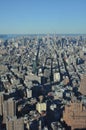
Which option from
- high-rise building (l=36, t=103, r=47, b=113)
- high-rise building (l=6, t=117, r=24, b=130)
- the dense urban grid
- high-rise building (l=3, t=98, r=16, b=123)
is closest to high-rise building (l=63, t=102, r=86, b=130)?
the dense urban grid

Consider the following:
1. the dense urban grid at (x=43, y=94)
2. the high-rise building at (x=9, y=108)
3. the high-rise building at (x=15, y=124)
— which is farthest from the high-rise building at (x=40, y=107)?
the high-rise building at (x=15, y=124)

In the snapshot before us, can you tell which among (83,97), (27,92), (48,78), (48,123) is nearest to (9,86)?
(27,92)

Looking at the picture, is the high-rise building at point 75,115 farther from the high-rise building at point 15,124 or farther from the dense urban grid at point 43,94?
the high-rise building at point 15,124

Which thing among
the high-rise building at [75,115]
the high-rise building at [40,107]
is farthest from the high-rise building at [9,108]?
the high-rise building at [75,115]

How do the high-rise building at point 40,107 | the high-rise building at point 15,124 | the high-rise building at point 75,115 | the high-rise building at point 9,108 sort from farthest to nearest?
the high-rise building at point 40,107 < the high-rise building at point 9,108 < the high-rise building at point 75,115 < the high-rise building at point 15,124

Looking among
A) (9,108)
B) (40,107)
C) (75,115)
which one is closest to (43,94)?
(40,107)

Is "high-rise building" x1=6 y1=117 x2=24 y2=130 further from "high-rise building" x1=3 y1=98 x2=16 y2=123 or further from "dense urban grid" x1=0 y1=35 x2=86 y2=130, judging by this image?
"high-rise building" x1=3 y1=98 x2=16 y2=123

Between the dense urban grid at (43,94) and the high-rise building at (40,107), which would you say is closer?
the dense urban grid at (43,94)

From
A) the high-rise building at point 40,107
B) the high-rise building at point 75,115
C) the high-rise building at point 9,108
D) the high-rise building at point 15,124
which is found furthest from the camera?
the high-rise building at point 40,107
